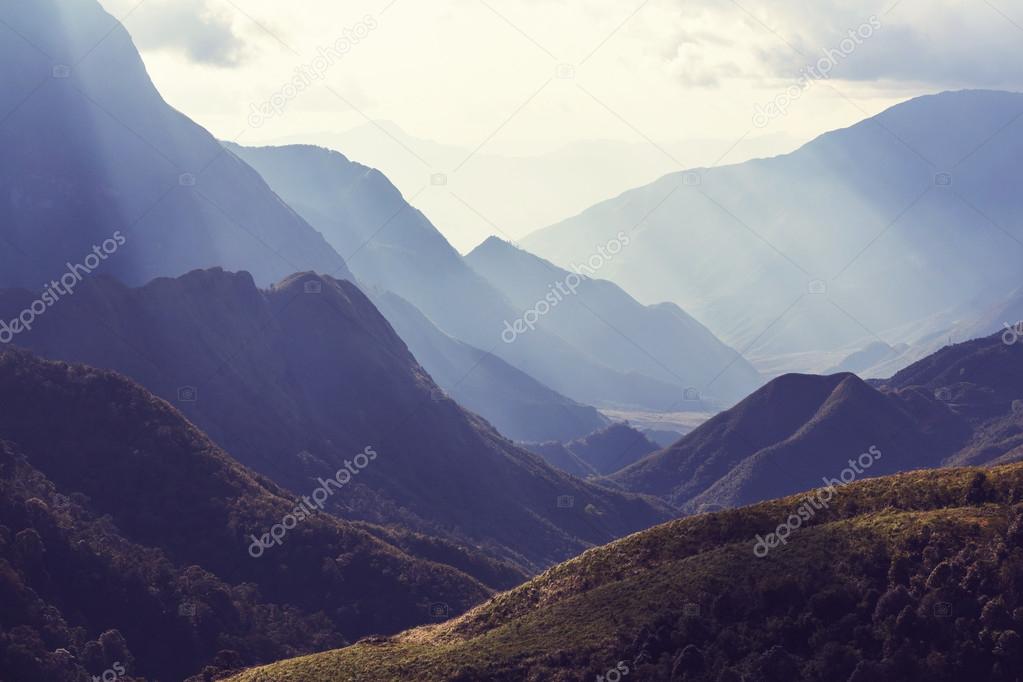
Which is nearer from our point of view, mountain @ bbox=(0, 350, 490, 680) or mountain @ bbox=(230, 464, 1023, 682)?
mountain @ bbox=(230, 464, 1023, 682)

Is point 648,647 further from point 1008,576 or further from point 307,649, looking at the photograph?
point 307,649

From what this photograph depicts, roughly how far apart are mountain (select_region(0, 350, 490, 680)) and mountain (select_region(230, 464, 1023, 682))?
1401 inches

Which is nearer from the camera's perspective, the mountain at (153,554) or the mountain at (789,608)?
the mountain at (789,608)

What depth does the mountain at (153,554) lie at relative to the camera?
9912cm

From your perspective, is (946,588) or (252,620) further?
(252,620)

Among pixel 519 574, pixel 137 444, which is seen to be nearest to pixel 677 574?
pixel 137 444

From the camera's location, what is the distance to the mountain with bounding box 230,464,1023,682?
5894 centimetres

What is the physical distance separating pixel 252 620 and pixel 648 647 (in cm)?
5812

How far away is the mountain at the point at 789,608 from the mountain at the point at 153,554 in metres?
35.6

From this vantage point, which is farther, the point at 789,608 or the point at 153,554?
the point at 153,554

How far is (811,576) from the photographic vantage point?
6412cm

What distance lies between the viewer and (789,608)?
63156 millimetres

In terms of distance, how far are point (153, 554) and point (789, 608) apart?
71216mm

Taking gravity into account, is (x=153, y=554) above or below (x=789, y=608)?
above
